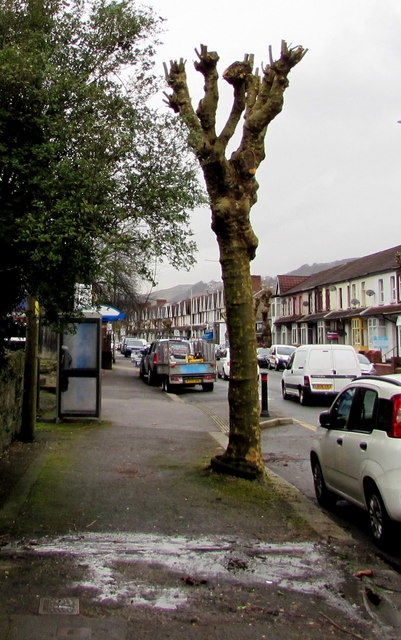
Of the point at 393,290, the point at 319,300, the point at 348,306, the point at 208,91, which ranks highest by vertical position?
the point at 319,300

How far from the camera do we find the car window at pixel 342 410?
7340 mm

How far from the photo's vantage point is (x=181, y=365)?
24.7m

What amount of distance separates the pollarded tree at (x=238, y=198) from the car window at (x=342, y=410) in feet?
3.75

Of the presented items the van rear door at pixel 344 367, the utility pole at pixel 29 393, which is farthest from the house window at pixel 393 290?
the utility pole at pixel 29 393

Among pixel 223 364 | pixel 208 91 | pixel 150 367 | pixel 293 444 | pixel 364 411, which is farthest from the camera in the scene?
pixel 223 364

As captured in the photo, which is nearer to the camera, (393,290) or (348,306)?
(393,290)

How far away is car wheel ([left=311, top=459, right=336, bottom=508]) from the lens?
7781 mm

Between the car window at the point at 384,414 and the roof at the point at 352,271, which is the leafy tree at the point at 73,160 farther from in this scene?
the roof at the point at 352,271

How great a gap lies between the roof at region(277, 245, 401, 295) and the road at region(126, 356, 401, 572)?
23.8m

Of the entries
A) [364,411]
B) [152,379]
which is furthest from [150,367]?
[364,411]

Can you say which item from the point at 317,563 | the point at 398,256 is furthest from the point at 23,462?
the point at 398,256

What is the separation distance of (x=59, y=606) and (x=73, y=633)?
1.40 feet

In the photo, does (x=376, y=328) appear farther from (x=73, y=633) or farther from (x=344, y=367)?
(x=73, y=633)

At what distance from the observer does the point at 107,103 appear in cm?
668
